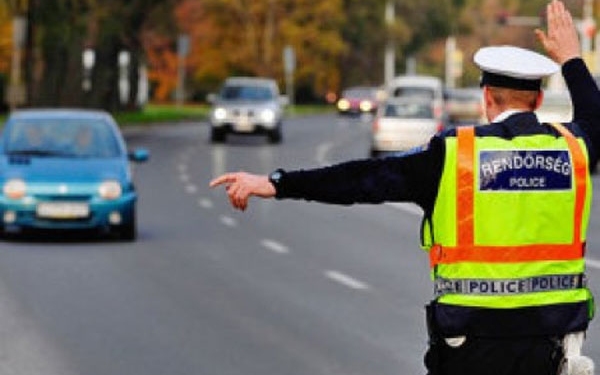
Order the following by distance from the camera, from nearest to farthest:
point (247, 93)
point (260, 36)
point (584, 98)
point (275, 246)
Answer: point (584, 98) → point (275, 246) → point (247, 93) → point (260, 36)

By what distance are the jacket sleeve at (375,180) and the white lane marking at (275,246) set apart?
15.2 meters

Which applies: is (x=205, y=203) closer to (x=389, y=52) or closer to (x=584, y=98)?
(x=584, y=98)

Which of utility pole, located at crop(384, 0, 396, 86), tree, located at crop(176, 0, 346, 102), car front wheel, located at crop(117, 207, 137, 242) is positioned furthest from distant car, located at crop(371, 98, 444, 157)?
utility pole, located at crop(384, 0, 396, 86)

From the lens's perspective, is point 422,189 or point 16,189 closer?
point 422,189

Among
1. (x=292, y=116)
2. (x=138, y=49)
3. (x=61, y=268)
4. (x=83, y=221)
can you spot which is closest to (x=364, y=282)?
(x=61, y=268)

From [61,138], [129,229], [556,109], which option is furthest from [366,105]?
[129,229]

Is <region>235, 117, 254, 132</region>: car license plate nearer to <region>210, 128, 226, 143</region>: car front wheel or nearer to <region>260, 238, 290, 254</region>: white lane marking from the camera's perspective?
<region>210, 128, 226, 143</region>: car front wheel

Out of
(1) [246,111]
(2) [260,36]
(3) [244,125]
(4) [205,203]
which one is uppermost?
(2) [260,36]

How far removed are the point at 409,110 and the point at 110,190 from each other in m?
24.7

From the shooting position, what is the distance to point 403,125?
44.9 m

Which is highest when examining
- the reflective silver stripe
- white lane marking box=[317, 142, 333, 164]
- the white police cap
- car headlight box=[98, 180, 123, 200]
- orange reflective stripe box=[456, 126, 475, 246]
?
the white police cap

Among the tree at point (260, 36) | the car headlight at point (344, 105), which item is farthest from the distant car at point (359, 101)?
the tree at point (260, 36)

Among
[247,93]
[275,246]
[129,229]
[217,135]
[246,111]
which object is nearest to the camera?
[129,229]

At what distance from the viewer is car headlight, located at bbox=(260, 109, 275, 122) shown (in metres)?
53.7
